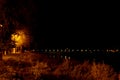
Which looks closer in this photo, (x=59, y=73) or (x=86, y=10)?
(x=59, y=73)

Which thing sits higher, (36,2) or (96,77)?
(36,2)

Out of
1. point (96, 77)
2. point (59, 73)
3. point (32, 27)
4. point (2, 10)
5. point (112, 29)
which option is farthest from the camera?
point (112, 29)

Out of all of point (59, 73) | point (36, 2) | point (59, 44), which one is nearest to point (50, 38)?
point (59, 44)

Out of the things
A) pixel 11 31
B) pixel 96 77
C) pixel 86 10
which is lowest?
pixel 96 77

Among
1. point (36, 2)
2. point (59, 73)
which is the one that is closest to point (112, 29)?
point (36, 2)

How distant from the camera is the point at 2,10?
1694cm

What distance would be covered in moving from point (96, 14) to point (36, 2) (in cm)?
1014

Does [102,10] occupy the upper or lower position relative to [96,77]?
upper

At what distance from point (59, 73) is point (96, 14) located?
3557 centimetres

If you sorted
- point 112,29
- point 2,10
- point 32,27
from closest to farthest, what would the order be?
1. point 2,10
2. point 32,27
3. point 112,29

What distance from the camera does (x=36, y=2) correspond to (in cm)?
4244

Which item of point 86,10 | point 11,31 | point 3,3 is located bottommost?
point 11,31

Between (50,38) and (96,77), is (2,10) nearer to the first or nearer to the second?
(96,77)

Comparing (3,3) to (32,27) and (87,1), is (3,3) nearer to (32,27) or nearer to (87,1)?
(32,27)
